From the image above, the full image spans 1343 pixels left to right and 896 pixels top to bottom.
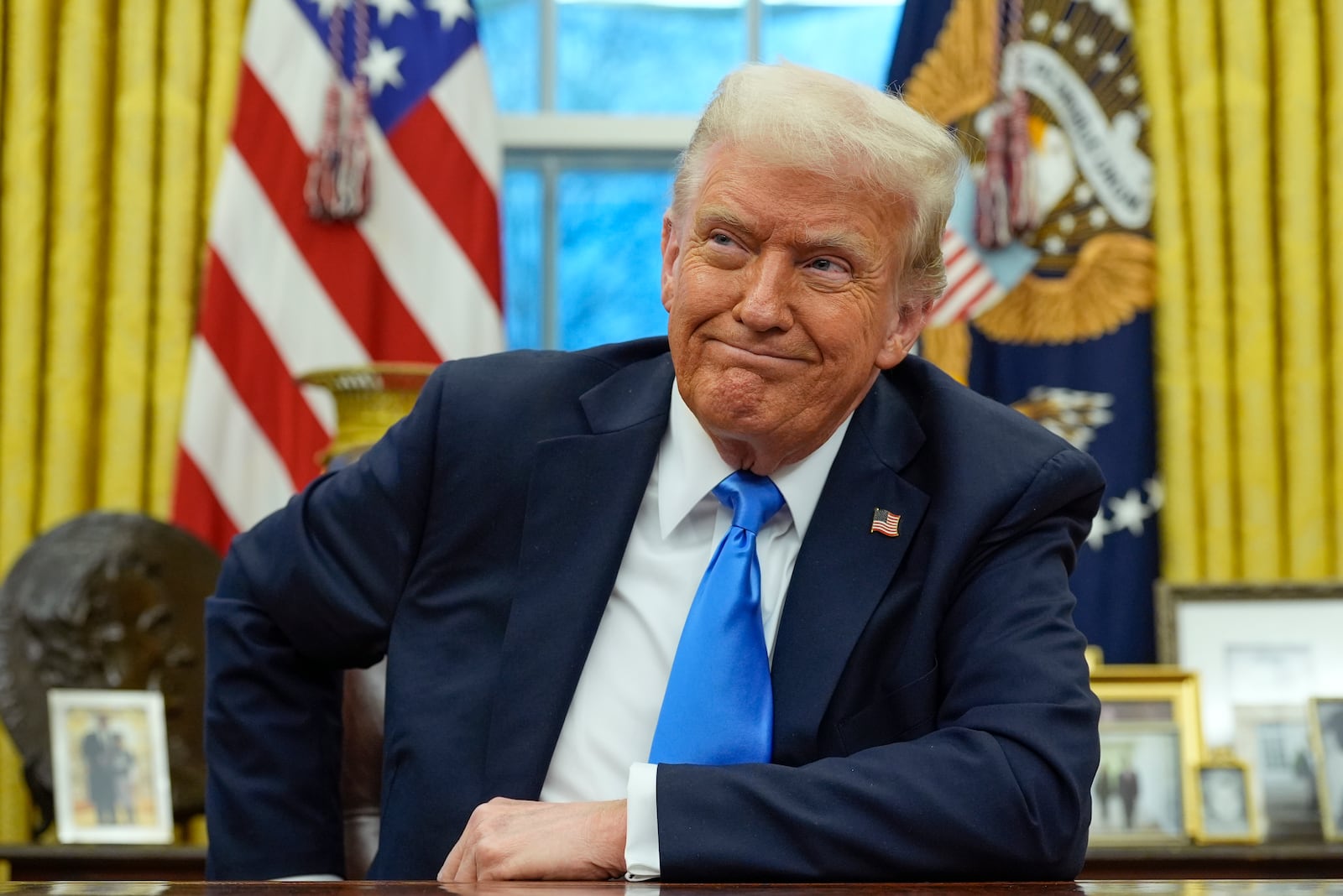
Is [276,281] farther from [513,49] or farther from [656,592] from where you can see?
[656,592]

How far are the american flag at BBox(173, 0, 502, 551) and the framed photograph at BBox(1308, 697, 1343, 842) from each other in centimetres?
172

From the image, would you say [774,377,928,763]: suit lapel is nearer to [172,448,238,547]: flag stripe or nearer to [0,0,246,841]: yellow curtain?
[172,448,238,547]: flag stripe

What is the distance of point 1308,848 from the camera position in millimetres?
2516

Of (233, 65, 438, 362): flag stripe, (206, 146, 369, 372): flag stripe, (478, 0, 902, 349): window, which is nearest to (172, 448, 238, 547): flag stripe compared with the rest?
(206, 146, 369, 372): flag stripe

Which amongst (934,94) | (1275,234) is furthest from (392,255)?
(1275,234)

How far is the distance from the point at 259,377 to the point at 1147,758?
1.86 m

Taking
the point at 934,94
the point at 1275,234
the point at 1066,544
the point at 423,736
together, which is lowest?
the point at 423,736

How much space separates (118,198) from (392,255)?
55cm

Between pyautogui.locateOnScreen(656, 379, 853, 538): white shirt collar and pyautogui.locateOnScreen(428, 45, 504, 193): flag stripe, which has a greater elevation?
pyautogui.locateOnScreen(428, 45, 504, 193): flag stripe

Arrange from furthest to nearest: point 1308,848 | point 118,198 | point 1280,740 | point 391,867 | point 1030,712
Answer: point 118,198
point 1280,740
point 1308,848
point 391,867
point 1030,712

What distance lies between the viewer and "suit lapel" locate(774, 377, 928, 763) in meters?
1.34

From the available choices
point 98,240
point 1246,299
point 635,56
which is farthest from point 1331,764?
point 98,240

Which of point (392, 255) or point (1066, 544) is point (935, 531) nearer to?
point (1066, 544)

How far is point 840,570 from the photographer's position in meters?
1.41
